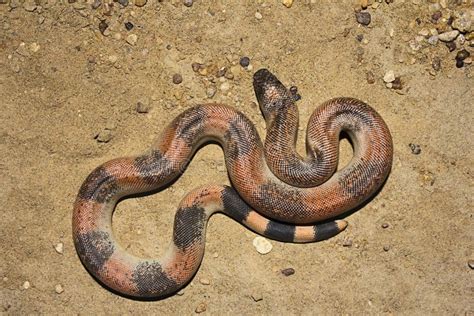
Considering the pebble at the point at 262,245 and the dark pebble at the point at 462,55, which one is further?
the dark pebble at the point at 462,55

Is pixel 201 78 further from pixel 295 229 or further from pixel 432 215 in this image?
pixel 432 215

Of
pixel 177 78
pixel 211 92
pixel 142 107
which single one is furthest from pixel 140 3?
pixel 211 92

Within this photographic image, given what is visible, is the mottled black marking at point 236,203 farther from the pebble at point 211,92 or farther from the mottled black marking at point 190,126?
the pebble at point 211,92

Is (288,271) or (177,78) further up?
(177,78)

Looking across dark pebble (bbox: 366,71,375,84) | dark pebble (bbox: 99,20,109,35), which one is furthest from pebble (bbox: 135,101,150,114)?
dark pebble (bbox: 366,71,375,84)

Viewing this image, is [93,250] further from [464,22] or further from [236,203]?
[464,22]

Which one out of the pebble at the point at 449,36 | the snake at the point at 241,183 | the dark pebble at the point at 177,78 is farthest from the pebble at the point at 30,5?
the pebble at the point at 449,36
